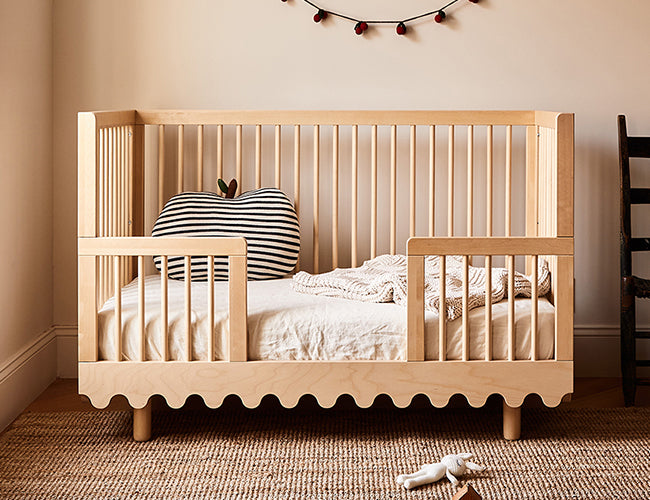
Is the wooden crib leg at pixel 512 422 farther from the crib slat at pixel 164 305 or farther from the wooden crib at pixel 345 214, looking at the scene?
the crib slat at pixel 164 305

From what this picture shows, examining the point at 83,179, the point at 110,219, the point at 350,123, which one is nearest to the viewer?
the point at 83,179

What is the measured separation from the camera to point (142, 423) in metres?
1.81

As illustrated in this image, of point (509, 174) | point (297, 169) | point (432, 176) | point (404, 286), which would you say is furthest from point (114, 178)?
point (509, 174)

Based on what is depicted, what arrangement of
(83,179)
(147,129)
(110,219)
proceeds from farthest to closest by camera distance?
(147,129) < (110,219) < (83,179)

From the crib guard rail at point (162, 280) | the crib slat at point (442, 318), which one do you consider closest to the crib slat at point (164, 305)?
the crib guard rail at point (162, 280)

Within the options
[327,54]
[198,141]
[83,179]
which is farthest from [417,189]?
[83,179]

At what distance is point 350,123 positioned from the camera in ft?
7.43

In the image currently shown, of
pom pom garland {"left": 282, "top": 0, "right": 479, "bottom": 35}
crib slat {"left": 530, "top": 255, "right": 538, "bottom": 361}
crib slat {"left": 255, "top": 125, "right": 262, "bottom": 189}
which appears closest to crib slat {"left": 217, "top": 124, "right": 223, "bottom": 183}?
crib slat {"left": 255, "top": 125, "right": 262, "bottom": 189}

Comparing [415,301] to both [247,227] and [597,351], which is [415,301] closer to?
[247,227]

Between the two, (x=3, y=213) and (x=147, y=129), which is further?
(x=147, y=129)

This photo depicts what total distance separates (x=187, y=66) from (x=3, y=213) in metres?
0.76

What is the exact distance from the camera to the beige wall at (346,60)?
238cm

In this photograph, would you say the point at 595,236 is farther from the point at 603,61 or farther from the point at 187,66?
the point at 187,66

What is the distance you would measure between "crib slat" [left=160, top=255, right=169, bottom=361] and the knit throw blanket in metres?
0.39
